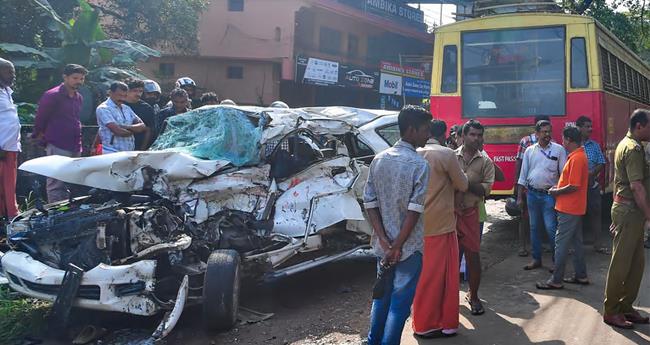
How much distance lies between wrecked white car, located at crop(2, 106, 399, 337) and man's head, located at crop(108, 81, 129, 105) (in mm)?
756

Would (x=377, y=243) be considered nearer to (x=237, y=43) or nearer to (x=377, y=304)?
(x=377, y=304)

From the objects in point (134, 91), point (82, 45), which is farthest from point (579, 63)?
point (82, 45)

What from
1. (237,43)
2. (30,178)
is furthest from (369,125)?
(237,43)

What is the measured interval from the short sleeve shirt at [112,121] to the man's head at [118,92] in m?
0.06

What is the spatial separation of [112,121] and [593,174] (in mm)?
5594

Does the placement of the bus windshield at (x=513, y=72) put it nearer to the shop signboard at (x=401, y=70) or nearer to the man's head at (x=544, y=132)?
the man's head at (x=544, y=132)

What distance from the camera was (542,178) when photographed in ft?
20.5

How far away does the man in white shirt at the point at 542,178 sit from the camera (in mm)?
6230

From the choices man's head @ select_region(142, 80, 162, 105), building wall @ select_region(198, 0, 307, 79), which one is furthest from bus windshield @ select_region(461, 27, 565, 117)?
building wall @ select_region(198, 0, 307, 79)

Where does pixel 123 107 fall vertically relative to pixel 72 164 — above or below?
above

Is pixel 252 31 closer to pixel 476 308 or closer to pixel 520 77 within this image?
pixel 520 77

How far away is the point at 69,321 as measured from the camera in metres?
4.91

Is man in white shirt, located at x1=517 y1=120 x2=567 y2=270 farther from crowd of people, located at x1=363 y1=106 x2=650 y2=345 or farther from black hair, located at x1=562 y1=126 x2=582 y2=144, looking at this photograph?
black hair, located at x1=562 y1=126 x2=582 y2=144

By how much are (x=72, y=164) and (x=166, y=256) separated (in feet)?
4.00
